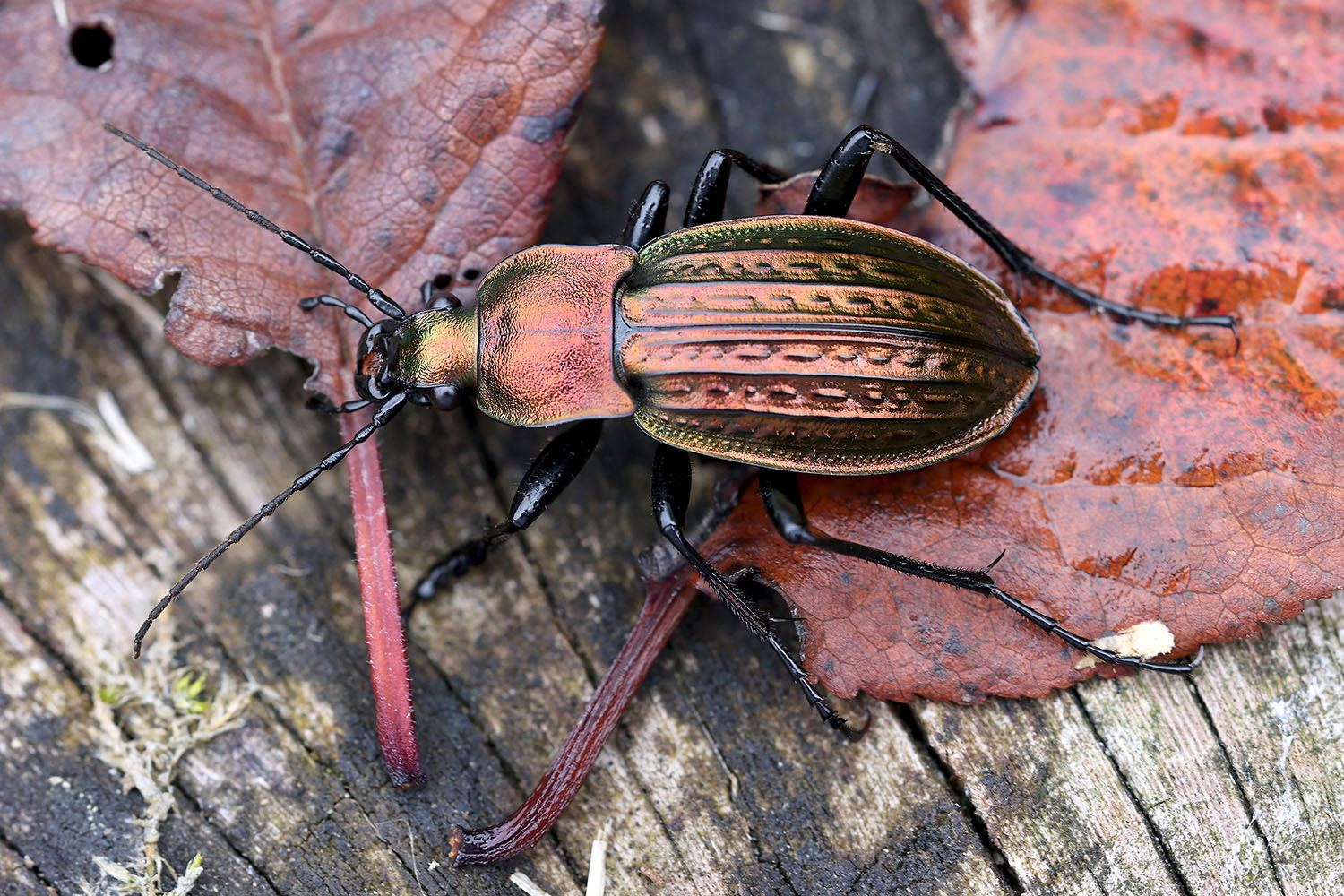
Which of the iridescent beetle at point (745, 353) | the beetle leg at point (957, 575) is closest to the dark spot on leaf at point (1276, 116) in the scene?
the iridescent beetle at point (745, 353)

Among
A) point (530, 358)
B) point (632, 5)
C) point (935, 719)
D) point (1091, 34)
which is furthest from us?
point (632, 5)

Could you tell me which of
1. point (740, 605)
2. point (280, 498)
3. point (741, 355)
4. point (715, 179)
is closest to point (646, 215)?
point (715, 179)

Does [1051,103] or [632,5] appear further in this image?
[632,5]

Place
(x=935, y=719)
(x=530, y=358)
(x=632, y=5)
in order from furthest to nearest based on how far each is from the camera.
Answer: (x=632, y=5) < (x=530, y=358) < (x=935, y=719)

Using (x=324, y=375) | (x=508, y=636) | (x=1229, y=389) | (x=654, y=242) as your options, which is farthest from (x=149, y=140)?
(x=1229, y=389)

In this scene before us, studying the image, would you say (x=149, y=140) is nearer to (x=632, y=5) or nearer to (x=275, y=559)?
(x=275, y=559)

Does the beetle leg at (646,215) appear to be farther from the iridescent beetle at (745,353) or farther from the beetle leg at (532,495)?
the beetle leg at (532,495)

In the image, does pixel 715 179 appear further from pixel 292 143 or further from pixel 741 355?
pixel 292 143
